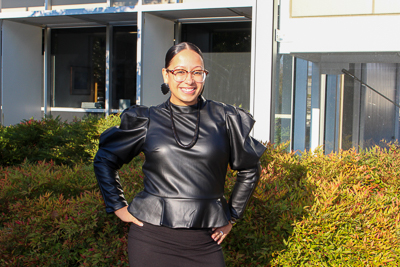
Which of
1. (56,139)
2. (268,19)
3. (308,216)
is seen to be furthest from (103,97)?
(308,216)

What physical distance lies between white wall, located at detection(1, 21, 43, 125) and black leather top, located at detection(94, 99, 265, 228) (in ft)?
27.8

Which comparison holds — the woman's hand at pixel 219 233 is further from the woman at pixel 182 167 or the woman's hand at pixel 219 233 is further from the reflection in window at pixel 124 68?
the reflection in window at pixel 124 68

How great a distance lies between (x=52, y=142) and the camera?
7281 millimetres

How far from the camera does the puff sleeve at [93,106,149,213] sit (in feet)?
7.30

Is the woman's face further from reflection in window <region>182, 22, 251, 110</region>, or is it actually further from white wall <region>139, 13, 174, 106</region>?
reflection in window <region>182, 22, 251, 110</region>

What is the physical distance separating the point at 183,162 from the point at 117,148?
16.8 inches

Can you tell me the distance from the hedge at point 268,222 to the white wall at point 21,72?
19.5 ft

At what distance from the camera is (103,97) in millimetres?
10469

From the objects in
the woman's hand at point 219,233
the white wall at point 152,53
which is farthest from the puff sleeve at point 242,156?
the white wall at point 152,53

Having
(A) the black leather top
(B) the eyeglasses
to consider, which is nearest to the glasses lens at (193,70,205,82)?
(B) the eyeglasses

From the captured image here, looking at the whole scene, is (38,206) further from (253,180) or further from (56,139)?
(56,139)

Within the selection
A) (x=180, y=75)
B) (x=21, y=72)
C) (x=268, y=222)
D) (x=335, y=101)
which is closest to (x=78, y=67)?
(x=21, y=72)

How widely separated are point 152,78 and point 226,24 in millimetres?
2161

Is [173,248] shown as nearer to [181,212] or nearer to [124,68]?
[181,212]
